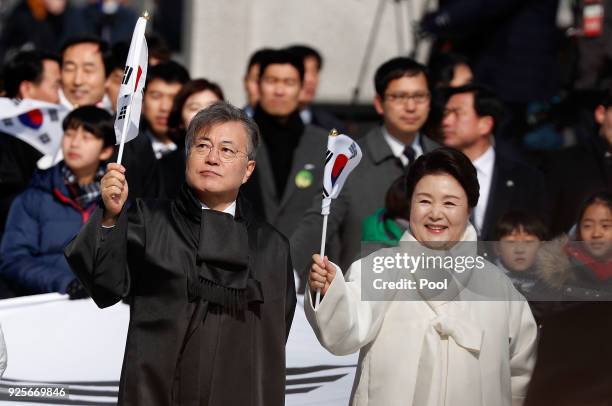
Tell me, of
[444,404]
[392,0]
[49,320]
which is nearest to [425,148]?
[49,320]

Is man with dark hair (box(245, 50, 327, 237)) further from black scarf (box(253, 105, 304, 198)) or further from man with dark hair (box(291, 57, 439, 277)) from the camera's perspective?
man with dark hair (box(291, 57, 439, 277))

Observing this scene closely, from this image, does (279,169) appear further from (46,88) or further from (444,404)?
(444,404)

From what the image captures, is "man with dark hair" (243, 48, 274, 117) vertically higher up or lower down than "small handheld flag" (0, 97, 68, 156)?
higher up

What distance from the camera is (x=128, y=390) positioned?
4582 mm

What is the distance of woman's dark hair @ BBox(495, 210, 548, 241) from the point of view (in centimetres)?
627

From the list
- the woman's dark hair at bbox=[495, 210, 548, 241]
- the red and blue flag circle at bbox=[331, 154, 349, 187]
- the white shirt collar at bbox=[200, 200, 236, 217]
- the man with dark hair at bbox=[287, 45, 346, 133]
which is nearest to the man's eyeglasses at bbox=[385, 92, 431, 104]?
the woman's dark hair at bbox=[495, 210, 548, 241]

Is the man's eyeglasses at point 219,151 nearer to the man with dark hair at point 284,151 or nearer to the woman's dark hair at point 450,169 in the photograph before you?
the woman's dark hair at point 450,169

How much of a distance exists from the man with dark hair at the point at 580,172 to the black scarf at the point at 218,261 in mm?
2377

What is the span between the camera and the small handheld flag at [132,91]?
15.5ft

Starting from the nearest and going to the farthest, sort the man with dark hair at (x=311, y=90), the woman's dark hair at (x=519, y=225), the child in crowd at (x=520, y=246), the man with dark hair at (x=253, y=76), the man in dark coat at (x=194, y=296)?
the man in dark coat at (x=194, y=296), the child in crowd at (x=520, y=246), the woman's dark hair at (x=519, y=225), the man with dark hair at (x=253, y=76), the man with dark hair at (x=311, y=90)

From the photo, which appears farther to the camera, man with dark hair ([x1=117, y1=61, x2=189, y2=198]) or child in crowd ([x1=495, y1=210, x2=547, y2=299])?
man with dark hair ([x1=117, y1=61, x2=189, y2=198])

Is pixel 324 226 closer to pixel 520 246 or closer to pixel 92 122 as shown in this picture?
pixel 520 246

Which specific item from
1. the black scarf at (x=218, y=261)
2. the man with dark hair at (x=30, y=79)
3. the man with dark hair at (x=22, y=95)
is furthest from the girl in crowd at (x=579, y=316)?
the man with dark hair at (x=30, y=79)

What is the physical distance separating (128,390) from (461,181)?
1.40 m
